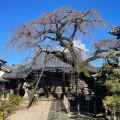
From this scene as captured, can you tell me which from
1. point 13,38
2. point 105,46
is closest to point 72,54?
point 105,46

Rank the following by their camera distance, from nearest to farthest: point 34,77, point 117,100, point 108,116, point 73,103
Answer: point 117,100 < point 108,116 < point 73,103 < point 34,77

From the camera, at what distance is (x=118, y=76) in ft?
33.7

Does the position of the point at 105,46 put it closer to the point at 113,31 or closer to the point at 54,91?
the point at 113,31

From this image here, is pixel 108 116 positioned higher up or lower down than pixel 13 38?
lower down

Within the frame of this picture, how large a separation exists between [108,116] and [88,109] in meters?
4.61

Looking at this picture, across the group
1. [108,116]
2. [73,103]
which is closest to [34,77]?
[73,103]

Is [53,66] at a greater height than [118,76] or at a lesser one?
greater

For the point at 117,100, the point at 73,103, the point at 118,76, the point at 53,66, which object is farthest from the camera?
the point at 53,66

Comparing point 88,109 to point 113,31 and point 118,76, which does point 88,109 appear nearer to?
point 118,76

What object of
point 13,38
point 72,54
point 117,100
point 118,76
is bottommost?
point 117,100

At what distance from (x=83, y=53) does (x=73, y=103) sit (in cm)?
592

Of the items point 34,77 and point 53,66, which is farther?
point 53,66

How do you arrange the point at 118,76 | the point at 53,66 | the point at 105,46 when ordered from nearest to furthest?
the point at 118,76
the point at 105,46
the point at 53,66

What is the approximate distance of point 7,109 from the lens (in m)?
14.4
